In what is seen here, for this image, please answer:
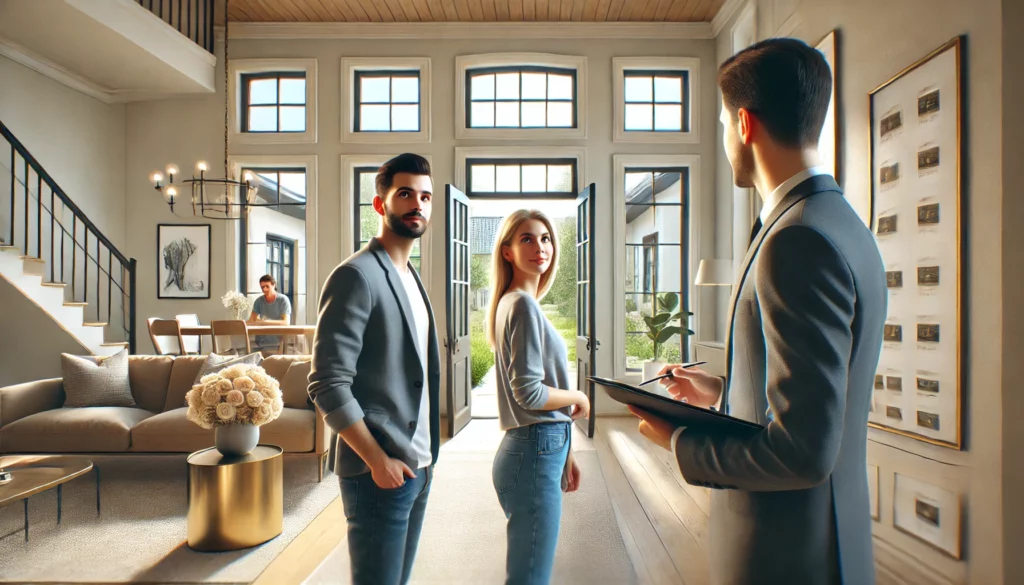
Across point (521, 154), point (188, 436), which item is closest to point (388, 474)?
point (188, 436)

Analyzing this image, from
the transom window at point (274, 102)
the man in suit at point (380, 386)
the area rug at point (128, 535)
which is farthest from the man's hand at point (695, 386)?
the transom window at point (274, 102)

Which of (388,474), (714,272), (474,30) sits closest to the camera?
(388,474)

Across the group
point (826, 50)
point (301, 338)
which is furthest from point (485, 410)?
point (826, 50)

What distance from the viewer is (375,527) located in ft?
5.15

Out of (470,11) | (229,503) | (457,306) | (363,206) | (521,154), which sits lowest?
(229,503)

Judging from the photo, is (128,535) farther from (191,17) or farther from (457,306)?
(191,17)

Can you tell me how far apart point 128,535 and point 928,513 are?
412 cm

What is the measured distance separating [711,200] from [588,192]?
169 centimetres

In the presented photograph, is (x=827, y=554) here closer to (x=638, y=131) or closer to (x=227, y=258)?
(x=638, y=131)

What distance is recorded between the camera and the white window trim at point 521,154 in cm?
691

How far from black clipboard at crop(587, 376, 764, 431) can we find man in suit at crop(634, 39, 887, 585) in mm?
17

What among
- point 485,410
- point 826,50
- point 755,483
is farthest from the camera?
point 485,410

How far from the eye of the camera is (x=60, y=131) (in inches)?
263

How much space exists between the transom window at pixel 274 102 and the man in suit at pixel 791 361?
6.94 meters
